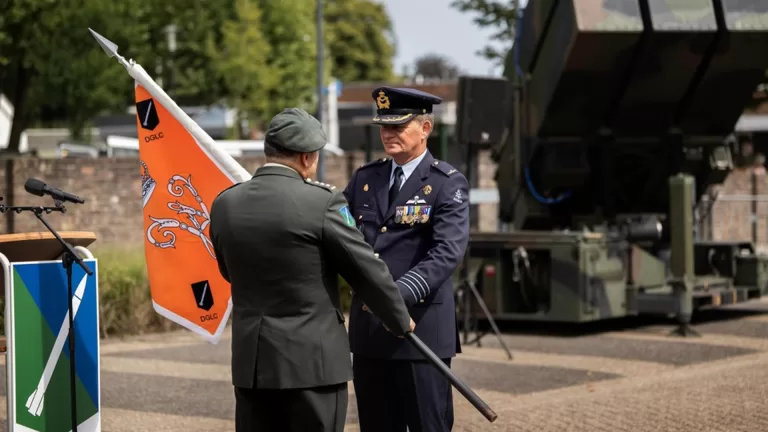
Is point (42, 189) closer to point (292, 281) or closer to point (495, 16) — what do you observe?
point (292, 281)

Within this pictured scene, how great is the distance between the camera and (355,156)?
25438 mm

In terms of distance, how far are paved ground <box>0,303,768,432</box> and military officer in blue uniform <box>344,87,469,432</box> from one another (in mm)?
2462

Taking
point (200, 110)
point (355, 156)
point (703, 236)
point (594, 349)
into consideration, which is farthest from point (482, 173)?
point (200, 110)

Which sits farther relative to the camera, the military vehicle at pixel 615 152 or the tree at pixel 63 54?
the tree at pixel 63 54

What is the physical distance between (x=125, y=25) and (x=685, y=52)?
22.1 m

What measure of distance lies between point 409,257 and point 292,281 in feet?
3.43

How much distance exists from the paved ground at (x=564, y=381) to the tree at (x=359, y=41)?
69.1 meters

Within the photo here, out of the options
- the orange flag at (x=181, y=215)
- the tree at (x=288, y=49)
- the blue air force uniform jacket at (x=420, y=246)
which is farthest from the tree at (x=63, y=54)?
the blue air force uniform jacket at (x=420, y=246)

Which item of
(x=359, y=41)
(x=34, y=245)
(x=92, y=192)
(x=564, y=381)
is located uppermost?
(x=359, y=41)

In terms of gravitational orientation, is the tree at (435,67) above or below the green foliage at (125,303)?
above

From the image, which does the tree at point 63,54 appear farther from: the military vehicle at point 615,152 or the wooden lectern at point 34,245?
the wooden lectern at point 34,245

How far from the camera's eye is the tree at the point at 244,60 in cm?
3922

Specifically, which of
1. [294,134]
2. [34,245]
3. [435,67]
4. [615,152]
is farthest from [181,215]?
[435,67]

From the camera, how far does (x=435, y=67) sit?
102438 mm
